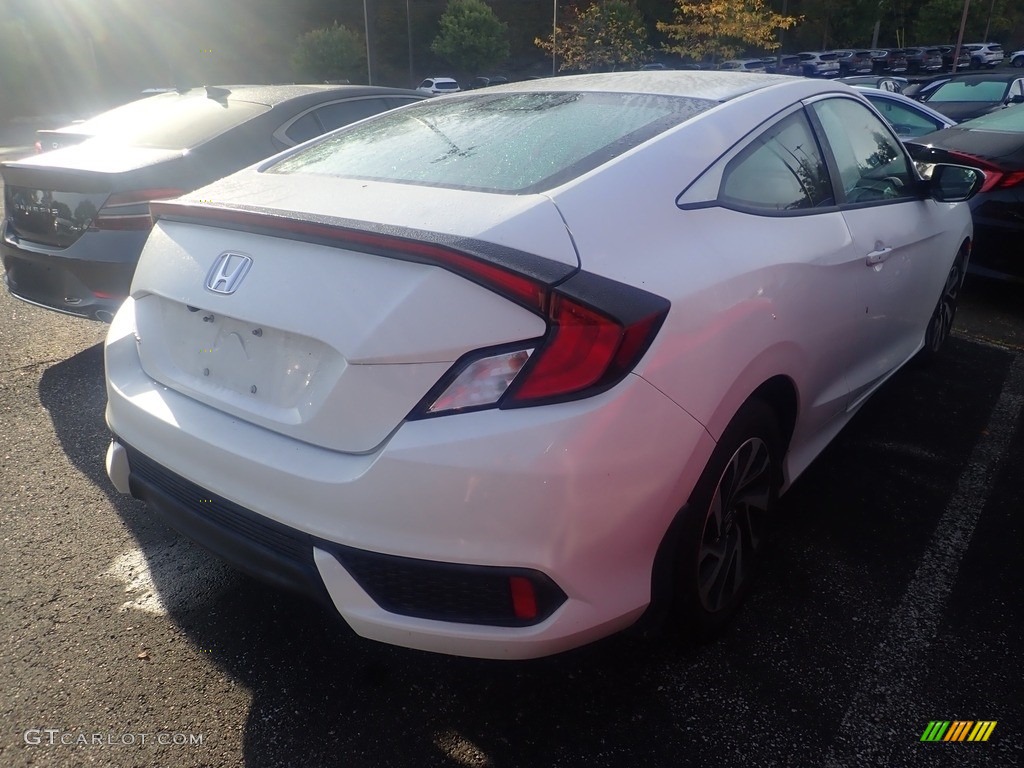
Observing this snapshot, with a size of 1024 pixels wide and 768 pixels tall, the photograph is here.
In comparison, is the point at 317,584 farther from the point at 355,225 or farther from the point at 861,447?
the point at 861,447

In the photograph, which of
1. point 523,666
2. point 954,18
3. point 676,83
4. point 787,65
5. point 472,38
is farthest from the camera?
point 472,38

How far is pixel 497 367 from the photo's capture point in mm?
1678

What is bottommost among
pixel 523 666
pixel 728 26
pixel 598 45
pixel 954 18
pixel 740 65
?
pixel 523 666

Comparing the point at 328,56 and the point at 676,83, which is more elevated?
the point at 676,83

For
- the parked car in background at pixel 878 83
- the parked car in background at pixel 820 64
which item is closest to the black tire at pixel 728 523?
the parked car in background at pixel 878 83

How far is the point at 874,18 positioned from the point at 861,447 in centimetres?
5318

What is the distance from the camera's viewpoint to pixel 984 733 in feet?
6.66

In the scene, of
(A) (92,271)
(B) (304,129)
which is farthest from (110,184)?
(B) (304,129)

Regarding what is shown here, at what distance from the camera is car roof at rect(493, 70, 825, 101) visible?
264 cm

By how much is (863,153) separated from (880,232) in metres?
0.46

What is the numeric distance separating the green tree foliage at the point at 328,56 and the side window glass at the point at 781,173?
4082cm

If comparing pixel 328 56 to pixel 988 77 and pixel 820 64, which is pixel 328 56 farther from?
pixel 988 77

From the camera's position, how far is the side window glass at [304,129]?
4821mm

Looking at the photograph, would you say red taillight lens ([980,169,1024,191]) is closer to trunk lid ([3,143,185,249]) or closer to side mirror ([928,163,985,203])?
side mirror ([928,163,985,203])
